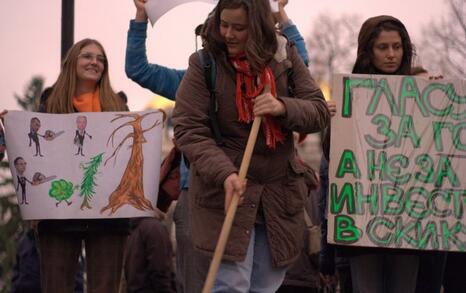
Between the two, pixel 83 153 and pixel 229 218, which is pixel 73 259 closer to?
pixel 83 153

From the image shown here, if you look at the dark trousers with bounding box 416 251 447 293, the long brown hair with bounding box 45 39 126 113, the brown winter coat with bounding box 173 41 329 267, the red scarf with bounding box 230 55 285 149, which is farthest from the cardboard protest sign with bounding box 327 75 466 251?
the long brown hair with bounding box 45 39 126 113

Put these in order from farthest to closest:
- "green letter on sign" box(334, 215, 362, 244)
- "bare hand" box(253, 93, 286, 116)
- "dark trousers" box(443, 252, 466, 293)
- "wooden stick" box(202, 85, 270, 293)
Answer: "dark trousers" box(443, 252, 466, 293) < "green letter on sign" box(334, 215, 362, 244) < "bare hand" box(253, 93, 286, 116) < "wooden stick" box(202, 85, 270, 293)

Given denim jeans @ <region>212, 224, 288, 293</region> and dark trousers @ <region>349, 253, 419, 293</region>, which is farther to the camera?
dark trousers @ <region>349, 253, 419, 293</region>

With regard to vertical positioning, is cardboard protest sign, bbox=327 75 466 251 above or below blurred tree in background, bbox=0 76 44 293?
above

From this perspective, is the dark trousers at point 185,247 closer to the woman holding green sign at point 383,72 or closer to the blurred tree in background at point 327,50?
the woman holding green sign at point 383,72

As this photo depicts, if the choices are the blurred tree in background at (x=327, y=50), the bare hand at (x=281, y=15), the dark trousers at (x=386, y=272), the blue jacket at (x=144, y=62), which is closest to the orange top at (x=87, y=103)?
the blue jacket at (x=144, y=62)

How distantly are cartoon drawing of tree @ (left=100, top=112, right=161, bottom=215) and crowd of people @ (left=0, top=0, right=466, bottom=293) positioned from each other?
122 mm

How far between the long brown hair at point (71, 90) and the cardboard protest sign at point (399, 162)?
1346mm

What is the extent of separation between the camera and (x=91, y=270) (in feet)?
20.5

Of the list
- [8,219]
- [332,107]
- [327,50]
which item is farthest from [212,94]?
[327,50]

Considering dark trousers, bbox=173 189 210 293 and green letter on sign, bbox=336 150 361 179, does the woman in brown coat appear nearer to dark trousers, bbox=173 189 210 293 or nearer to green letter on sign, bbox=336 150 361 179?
green letter on sign, bbox=336 150 361 179

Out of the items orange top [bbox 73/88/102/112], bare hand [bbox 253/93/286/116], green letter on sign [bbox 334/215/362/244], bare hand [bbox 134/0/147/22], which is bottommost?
green letter on sign [bbox 334/215/362/244]

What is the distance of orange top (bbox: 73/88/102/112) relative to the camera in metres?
6.50

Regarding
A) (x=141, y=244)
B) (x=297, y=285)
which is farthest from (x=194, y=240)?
(x=141, y=244)
